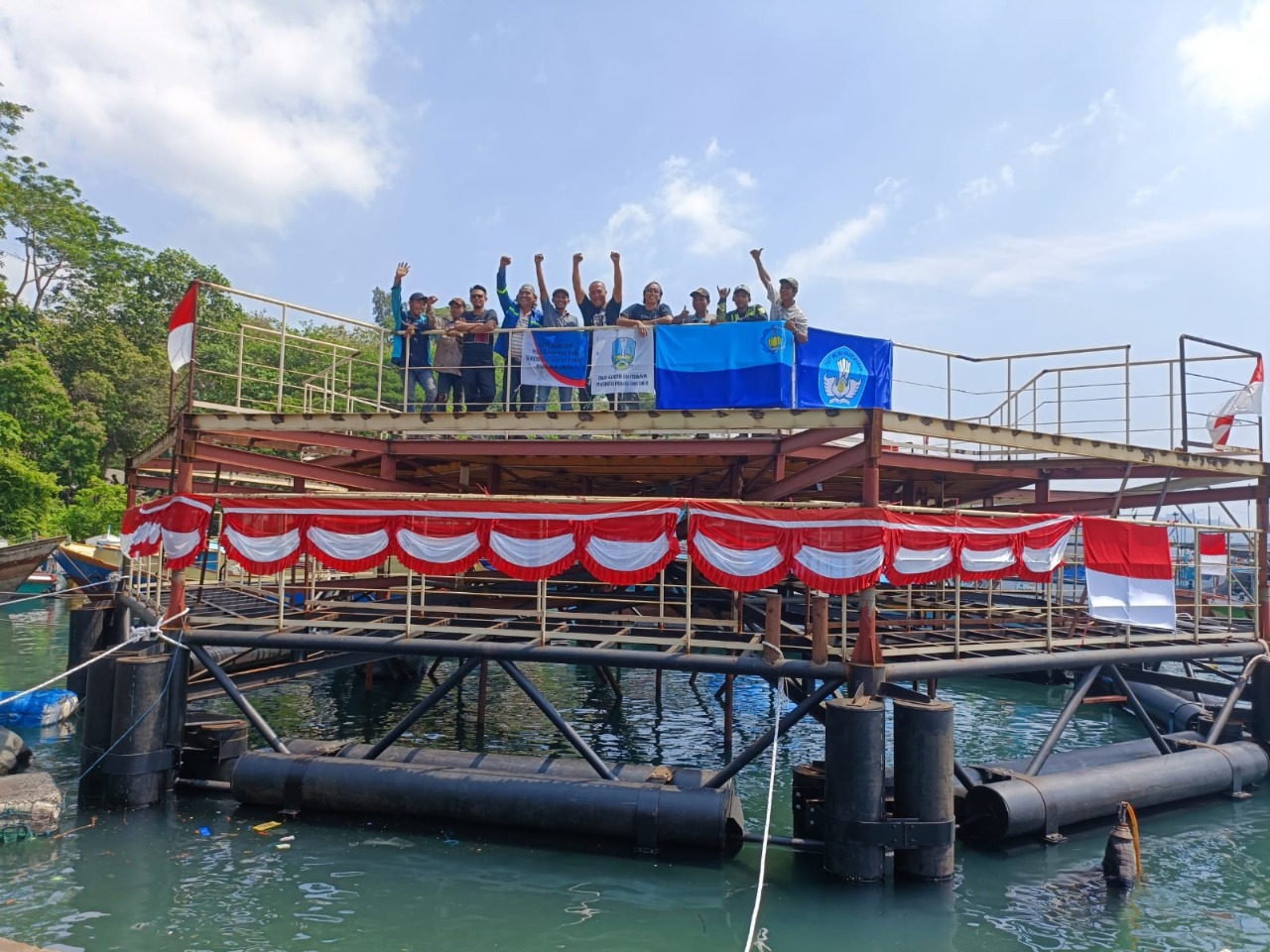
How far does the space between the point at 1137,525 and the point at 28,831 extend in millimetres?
16677

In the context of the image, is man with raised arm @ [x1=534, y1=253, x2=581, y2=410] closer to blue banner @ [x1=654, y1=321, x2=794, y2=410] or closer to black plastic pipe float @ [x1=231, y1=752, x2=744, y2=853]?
blue banner @ [x1=654, y1=321, x2=794, y2=410]

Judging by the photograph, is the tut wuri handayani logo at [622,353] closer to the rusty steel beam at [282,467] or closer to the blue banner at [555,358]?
the blue banner at [555,358]

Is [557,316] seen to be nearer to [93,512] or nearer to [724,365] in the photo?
[724,365]

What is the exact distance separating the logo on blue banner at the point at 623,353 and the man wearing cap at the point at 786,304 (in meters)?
2.46

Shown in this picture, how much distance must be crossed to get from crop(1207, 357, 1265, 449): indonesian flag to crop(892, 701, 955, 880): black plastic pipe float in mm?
10158

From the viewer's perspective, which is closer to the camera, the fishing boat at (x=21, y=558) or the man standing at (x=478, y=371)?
the man standing at (x=478, y=371)

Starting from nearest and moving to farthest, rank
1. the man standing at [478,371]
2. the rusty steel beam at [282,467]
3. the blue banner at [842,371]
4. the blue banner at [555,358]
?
the blue banner at [842,371], the blue banner at [555,358], the rusty steel beam at [282,467], the man standing at [478,371]

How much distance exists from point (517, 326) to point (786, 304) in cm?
505

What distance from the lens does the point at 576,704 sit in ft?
66.9

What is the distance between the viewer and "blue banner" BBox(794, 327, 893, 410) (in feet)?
44.4

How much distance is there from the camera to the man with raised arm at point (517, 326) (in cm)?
1500

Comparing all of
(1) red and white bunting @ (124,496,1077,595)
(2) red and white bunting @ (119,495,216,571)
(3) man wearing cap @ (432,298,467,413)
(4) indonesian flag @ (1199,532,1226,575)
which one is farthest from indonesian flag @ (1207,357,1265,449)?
(2) red and white bunting @ (119,495,216,571)

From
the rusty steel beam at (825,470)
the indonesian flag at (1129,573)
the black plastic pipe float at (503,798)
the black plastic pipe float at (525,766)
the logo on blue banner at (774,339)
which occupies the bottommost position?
the black plastic pipe float at (503,798)

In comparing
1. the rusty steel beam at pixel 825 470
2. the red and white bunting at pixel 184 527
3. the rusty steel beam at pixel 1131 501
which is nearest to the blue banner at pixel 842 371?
the rusty steel beam at pixel 825 470
